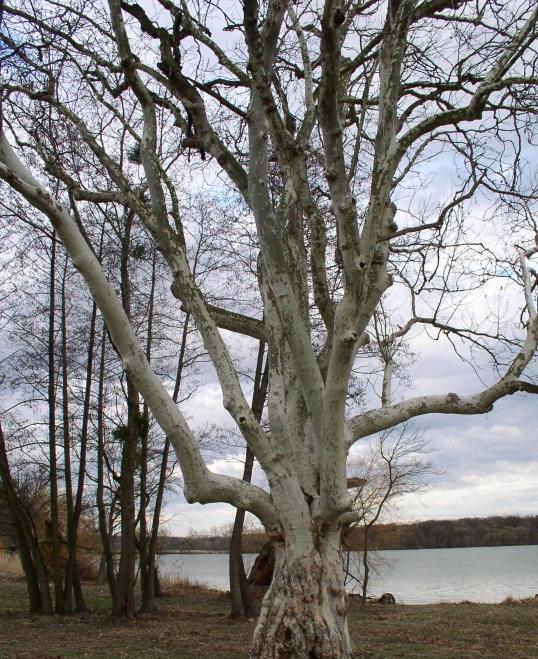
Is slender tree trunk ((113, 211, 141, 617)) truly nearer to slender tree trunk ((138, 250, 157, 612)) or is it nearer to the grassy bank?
the grassy bank

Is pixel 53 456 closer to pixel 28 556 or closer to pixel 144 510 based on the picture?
pixel 28 556

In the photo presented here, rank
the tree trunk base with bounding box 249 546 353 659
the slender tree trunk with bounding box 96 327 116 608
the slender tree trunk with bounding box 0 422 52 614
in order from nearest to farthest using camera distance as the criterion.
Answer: the tree trunk base with bounding box 249 546 353 659, the slender tree trunk with bounding box 0 422 52 614, the slender tree trunk with bounding box 96 327 116 608

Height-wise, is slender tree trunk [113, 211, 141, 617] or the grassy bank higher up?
slender tree trunk [113, 211, 141, 617]

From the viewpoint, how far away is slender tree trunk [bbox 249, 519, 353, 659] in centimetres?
538

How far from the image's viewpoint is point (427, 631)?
1003cm

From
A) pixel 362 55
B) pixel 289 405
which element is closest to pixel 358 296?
pixel 289 405

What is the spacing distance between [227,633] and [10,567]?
20936 mm

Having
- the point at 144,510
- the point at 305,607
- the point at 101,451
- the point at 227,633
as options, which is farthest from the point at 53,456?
the point at 305,607

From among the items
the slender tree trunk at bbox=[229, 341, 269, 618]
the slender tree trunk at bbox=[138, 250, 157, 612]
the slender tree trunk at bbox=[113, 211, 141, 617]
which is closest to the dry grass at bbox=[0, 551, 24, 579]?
the slender tree trunk at bbox=[138, 250, 157, 612]

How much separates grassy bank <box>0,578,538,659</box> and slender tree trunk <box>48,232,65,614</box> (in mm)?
→ 861

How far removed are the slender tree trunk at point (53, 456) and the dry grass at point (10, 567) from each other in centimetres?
1294

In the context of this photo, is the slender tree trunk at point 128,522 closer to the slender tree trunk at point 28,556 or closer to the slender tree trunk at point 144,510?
the slender tree trunk at point 144,510

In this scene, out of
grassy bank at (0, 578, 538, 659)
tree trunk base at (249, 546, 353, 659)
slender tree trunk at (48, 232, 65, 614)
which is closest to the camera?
tree trunk base at (249, 546, 353, 659)

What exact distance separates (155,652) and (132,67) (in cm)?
654
